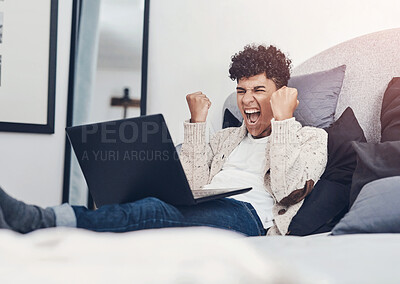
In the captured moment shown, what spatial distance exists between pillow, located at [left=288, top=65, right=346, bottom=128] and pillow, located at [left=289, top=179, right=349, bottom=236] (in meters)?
0.39

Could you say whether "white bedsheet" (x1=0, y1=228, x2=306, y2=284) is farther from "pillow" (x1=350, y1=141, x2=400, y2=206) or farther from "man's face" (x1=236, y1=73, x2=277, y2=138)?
"man's face" (x1=236, y1=73, x2=277, y2=138)

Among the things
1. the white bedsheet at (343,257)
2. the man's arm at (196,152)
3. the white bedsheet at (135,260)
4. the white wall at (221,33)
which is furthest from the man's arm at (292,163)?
the white bedsheet at (135,260)

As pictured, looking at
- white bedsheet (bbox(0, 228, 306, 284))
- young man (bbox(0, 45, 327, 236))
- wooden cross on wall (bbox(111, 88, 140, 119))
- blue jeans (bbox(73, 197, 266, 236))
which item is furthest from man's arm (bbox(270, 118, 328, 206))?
wooden cross on wall (bbox(111, 88, 140, 119))

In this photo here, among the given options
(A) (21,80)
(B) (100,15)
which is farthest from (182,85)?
(A) (21,80)

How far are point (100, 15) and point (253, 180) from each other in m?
1.51

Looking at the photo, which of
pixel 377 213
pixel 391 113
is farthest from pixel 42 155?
pixel 377 213

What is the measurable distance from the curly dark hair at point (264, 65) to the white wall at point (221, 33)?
36cm

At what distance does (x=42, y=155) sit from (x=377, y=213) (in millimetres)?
2003

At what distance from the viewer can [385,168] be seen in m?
1.26

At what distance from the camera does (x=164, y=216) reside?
1088 millimetres

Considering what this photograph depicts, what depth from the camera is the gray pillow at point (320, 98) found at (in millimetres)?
1782

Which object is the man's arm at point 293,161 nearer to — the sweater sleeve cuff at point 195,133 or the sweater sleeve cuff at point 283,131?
the sweater sleeve cuff at point 283,131

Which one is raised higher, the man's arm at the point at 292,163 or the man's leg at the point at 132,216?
the man's arm at the point at 292,163

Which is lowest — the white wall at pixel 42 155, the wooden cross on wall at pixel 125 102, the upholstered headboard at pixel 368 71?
the white wall at pixel 42 155
